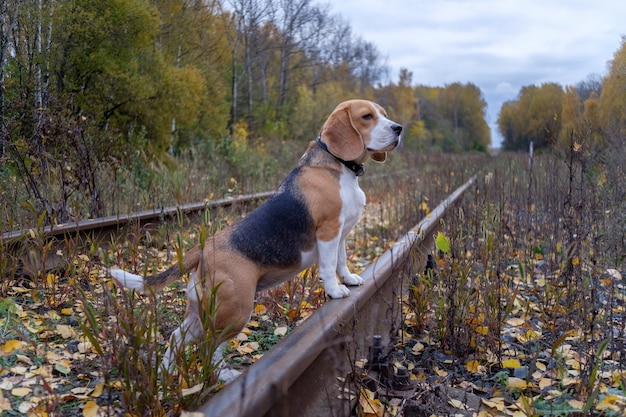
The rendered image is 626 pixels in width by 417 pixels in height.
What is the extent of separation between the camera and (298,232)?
3295mm

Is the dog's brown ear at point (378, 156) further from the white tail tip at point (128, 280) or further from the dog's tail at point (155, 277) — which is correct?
the white tail tip at point (128, 280)

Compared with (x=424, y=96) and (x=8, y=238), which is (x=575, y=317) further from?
(x=424, y=96)

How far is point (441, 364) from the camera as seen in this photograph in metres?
3.23

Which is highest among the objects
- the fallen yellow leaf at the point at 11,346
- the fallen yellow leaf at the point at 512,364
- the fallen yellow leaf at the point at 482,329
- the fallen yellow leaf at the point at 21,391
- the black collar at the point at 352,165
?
the black collar at the point at 352,165

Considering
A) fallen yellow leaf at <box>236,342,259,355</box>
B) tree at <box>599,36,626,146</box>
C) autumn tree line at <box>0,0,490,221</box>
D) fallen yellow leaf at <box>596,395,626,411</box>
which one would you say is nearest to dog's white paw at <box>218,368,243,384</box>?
fallen yellow leaf at <box>236,342,259,355</box>

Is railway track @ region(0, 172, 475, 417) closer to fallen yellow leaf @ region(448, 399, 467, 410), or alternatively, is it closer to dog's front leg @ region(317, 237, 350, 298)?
dog's front leg @ region(317, 237, 350, 298)

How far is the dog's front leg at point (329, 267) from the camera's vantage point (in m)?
3.22

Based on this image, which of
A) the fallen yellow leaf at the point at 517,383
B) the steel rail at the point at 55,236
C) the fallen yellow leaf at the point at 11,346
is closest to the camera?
the fallen yellow leaf at the point at 517,383

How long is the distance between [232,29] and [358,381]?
59.2 feet

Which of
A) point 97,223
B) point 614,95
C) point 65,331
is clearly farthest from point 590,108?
point 65,331

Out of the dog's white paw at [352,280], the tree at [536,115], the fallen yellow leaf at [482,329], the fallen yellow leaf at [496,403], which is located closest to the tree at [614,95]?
the tree at [536,115]

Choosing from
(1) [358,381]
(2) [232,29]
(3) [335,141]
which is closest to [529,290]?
(3) [335,141]

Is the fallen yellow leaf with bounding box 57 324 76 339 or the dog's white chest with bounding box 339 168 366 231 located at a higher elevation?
the dog's white chest with bounding box 339 168 366 231

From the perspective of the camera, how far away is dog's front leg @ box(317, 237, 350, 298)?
322cm
